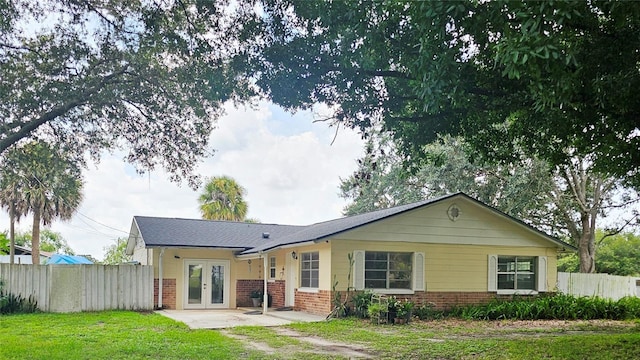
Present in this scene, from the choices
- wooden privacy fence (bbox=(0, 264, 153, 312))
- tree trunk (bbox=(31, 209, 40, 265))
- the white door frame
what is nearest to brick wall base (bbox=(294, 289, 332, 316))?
the white door frame

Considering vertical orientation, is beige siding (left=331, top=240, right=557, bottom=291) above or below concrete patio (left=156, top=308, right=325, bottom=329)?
above

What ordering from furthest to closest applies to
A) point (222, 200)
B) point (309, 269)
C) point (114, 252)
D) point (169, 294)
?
point (114, 252) → point (222, 200) → point (169, 294) → point (309, 269)

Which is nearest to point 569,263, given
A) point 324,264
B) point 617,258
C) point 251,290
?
point 617,258

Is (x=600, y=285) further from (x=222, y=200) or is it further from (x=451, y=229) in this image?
(x=222, y=200)

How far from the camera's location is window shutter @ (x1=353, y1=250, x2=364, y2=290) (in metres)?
16.5

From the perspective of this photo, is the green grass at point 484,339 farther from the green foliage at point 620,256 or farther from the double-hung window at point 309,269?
the green foliage at point 620,256

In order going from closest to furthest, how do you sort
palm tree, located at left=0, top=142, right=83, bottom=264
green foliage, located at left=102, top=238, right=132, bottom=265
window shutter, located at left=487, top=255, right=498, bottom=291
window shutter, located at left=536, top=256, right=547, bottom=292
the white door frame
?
palm tree, located at left=0, top=142, right=83, bottom=264
window shutter, located at left=487, top=255, right=498, bottom=291
window shutter, located at left=536, top=256, right=547, bottom=292
the white door frame
green foliage, located at left=102, top=238, right=132, bottom=265

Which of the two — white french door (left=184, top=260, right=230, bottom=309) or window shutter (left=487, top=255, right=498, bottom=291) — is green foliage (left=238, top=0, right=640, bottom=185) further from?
white french door (left=184, top=260, right=230, bottom=309)

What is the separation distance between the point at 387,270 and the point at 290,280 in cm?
420

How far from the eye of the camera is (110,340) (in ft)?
35.8

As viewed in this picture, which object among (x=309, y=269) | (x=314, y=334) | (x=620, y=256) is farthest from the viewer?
(x=620, y=256)

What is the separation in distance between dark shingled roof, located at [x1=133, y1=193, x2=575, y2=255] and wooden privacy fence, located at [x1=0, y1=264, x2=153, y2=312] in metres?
1.63

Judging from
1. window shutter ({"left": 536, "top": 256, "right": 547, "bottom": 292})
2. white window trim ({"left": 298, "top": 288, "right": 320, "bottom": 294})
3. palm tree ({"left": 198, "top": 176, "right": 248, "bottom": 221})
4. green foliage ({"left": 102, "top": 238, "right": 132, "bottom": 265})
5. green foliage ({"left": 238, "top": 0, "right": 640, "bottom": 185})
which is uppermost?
green foliage ({"left": 238, "top": 0, "right": 640, "bottom": 185})

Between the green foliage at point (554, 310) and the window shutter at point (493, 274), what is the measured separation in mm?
1034
